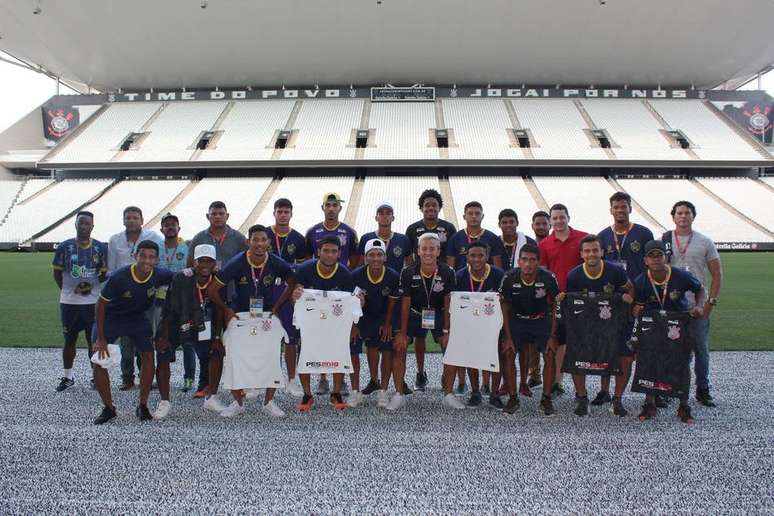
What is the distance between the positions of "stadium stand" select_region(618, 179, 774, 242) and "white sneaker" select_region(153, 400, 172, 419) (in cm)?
2651

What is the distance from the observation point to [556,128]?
110 feet

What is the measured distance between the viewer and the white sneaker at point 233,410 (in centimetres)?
527

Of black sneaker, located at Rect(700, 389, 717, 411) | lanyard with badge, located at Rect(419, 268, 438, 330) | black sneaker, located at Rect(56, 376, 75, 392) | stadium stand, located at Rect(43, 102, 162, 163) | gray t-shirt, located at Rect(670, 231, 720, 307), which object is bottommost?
black sneaker, located at Rect(56, 376, 75, 392)

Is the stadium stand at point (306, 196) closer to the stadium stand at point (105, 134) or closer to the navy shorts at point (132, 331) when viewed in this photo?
the stadium stand at point (105, 134)

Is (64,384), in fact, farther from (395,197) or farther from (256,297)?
(395,197)

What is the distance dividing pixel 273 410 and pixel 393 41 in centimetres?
2947

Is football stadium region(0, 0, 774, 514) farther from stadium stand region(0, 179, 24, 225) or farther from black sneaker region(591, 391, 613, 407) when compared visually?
stadium stand region(0, 179, 24, 225)

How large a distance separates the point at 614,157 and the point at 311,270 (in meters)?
28.8

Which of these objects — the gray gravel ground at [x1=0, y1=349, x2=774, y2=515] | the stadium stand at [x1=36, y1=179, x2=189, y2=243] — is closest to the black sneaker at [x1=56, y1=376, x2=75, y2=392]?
the gray gravel ground at [x1=0, y1=349, x2=774, y2=515]

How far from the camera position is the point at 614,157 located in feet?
101

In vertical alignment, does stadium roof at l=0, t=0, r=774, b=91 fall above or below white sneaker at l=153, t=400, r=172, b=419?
above

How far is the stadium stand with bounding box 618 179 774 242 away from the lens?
26.6 metres

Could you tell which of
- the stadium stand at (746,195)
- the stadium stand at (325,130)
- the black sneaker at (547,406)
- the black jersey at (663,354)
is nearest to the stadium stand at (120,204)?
the stadium stand at (325,130)

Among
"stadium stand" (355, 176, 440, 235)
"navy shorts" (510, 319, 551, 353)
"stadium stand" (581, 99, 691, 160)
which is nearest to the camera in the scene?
"navy shorts" (510, 319, 551, 353)
